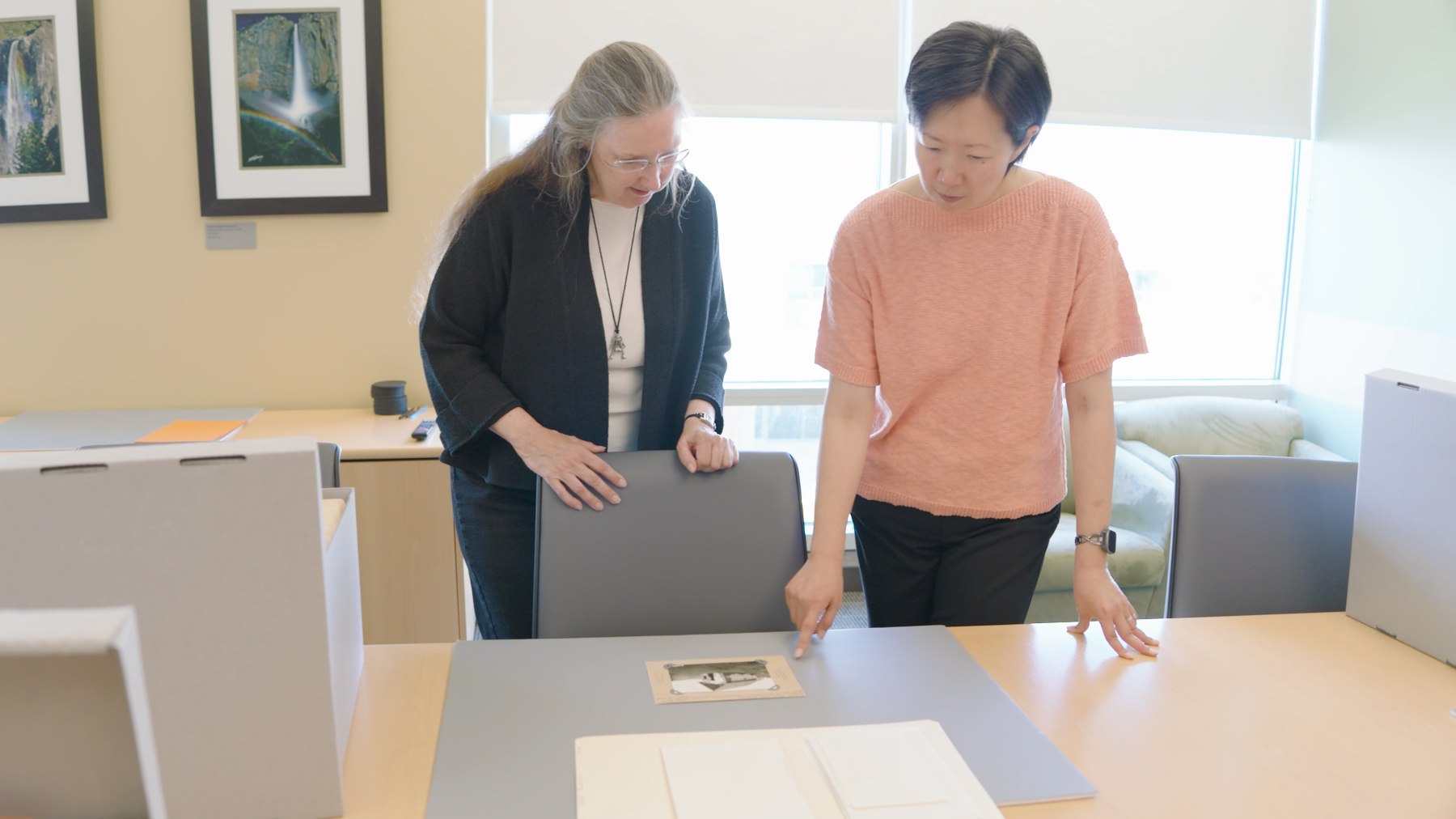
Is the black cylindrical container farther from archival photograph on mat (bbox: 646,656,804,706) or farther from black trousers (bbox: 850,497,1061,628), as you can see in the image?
archival photograph on mat (bbox: 646,656,804,706)

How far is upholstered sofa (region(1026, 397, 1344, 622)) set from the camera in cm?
279

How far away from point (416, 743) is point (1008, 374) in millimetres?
931

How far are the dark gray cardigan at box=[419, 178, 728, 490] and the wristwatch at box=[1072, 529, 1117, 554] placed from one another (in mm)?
703

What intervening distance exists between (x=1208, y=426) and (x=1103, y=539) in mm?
2376

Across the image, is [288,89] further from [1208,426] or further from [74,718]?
[1208,426]

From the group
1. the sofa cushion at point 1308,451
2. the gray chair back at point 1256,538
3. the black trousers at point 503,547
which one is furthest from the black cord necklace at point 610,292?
the sofa cushion at point 1308,451

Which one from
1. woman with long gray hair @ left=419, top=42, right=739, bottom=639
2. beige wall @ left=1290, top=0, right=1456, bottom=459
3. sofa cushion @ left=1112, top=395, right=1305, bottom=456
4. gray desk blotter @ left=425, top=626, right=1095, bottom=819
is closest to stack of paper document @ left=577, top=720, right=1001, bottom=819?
gray desk blotter @ left=425, top=626, right=1095, bottom=819

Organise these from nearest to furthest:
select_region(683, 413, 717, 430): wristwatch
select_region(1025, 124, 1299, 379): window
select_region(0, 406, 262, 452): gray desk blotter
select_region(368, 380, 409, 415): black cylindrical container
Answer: select_region(683, 413, 717, 430): wristwatch → select_region(0, 406, 262, 452): gray desk blotter → select_region(368, 380, 409, 415): black cylindrical container → select_region(1025, 124, 1299, 379): window

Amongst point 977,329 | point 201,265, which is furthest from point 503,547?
point 201,265

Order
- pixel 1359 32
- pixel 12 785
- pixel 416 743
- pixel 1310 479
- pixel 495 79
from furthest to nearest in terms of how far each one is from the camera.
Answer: pixel 1359 32 < pixel 495 79 < pixel 1310 479 < pixel 416 743 < pixel 12 785

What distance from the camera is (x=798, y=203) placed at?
340 centimetres

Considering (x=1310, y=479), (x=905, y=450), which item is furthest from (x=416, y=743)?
(x=1310, y=479)

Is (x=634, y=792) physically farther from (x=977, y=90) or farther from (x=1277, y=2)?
(x=1277, y=2)

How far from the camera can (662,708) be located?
3.54 feet
